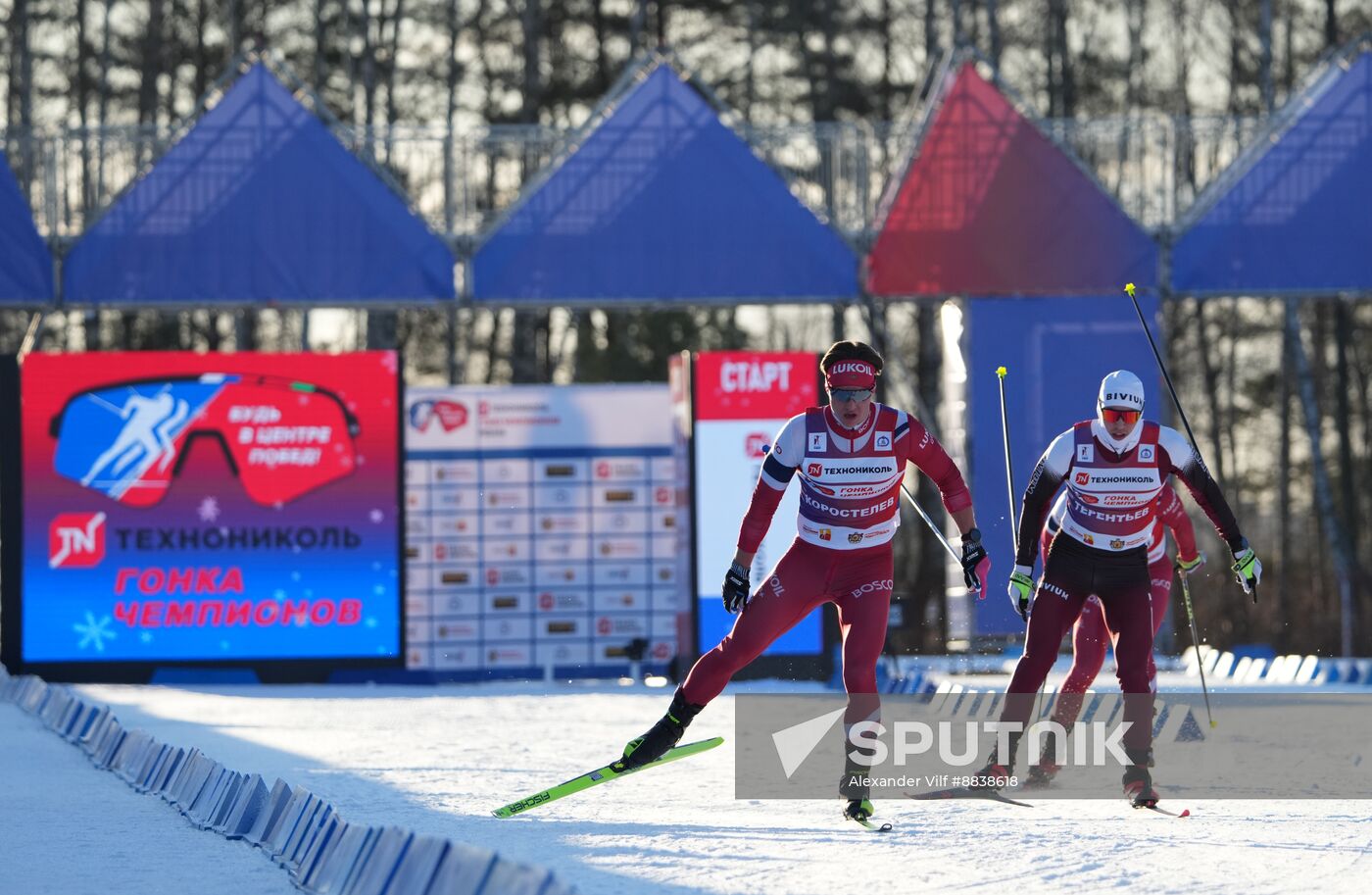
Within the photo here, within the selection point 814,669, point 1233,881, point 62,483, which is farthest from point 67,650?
point 1233,881

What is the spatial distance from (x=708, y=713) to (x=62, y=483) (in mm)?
7215

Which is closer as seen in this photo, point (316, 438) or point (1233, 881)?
point (1233, 881)

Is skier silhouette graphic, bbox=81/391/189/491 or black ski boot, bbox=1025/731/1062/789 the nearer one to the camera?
black ski boot, bbox=1025/731/1062/789

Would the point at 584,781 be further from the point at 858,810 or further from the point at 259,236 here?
the point at 259,236

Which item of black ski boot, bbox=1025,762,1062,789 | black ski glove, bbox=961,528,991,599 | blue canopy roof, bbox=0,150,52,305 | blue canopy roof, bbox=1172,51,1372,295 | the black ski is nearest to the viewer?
black ski glove, bbox=961,528,991,599

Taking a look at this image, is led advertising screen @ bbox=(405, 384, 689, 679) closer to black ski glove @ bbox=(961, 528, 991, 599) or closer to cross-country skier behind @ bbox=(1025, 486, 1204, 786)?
cross-country skier behind @ bbox=(1025, 486, 1204, 786)

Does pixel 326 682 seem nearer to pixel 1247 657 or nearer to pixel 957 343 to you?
pixel 957 343

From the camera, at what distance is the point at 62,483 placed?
1934 centimetres

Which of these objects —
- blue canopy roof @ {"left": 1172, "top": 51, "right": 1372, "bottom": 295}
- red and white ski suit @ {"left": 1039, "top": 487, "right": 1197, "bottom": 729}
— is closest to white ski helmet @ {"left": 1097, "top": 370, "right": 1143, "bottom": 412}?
red and white ski suit @ {"left": 1039, "top": 487, "right": 1197, "bottom": 729}

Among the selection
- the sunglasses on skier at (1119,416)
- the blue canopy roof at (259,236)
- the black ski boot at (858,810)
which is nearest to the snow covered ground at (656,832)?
the black ski boot at (858,810)

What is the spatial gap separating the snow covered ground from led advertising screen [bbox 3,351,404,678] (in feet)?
18.7

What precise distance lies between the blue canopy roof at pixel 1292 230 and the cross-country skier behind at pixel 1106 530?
1039 centimetres

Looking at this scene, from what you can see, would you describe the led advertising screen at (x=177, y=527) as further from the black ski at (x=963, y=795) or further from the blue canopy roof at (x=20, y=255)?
the black ski at (x=963, y=795)

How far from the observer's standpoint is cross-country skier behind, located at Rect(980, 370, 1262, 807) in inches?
391
